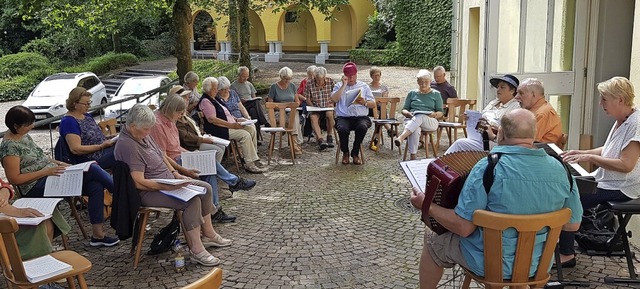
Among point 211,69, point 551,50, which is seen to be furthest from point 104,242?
point 211,69

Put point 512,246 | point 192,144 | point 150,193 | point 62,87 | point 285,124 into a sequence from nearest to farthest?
point 512,246 < point 150,193 < point 192,144 < point 285,124 < point 62,87

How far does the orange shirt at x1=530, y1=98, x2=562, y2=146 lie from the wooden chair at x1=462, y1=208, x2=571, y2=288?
6.97ft

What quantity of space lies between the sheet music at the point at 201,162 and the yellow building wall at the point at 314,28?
21.2 m

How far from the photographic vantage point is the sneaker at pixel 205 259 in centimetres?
468

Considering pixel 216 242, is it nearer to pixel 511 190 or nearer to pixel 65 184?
pixel 65 184

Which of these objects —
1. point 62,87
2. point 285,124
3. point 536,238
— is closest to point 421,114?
point 285,124

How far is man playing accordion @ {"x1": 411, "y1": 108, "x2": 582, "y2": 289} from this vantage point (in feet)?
9.61

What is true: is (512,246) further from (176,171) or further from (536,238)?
(176,171)

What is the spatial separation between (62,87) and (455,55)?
13180 millimetres

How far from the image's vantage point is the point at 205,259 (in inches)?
185

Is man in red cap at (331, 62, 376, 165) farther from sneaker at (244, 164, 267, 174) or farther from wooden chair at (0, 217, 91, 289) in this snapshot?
wooden chair at (0, 217, 91, 289)

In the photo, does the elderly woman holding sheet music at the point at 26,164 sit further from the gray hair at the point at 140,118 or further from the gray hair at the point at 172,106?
the gray hair at the point at 172,106

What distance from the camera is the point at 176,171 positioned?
5355 mm

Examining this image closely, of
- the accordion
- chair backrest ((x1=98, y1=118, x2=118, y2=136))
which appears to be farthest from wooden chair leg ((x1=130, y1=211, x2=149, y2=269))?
chair backrest ((x1=98, y1=118, x2=118, y2=136))
